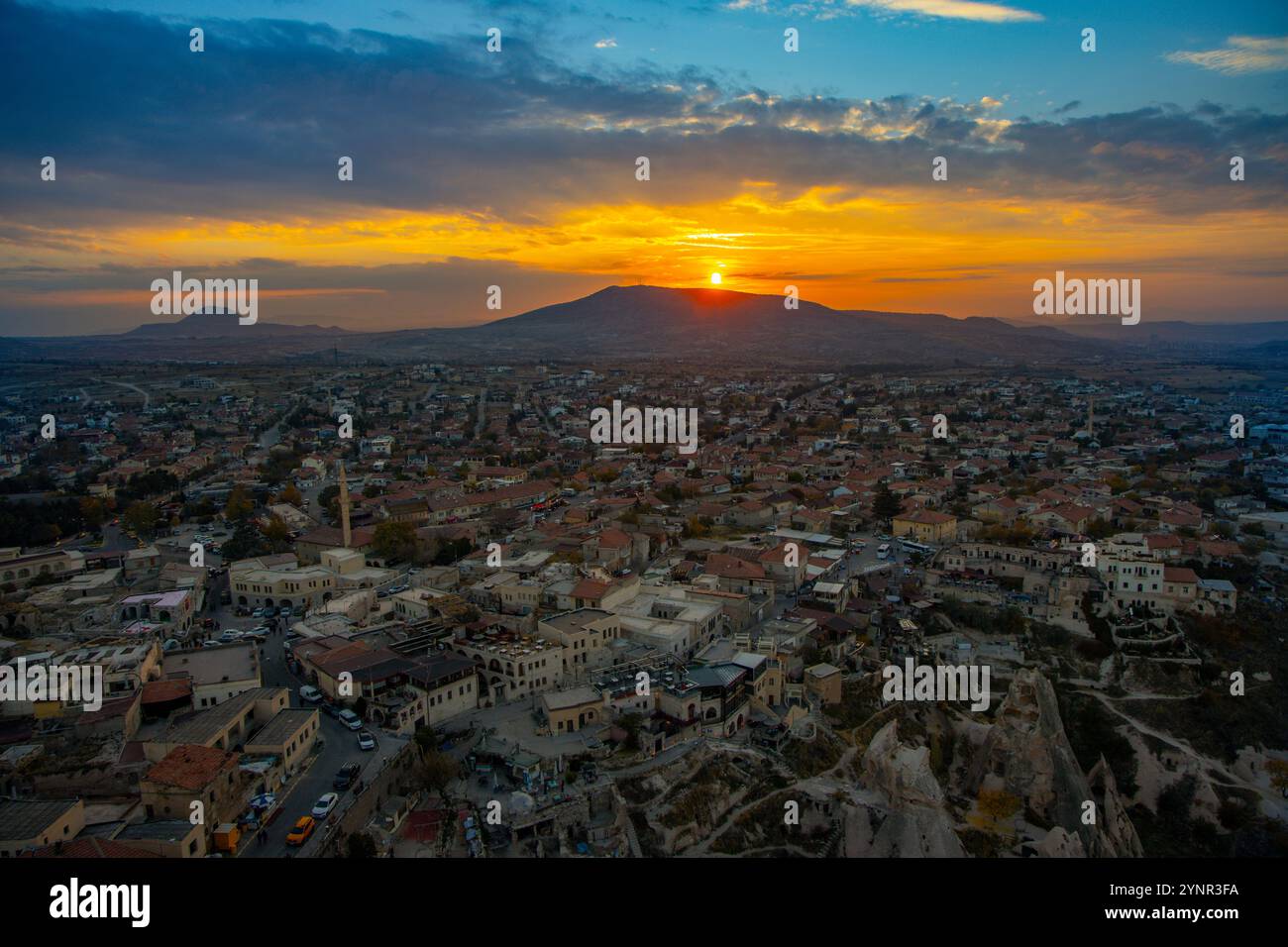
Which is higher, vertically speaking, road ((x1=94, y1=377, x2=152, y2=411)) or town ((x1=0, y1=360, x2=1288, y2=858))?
road ((x1=94, y1=377, x2=152, y2=411))

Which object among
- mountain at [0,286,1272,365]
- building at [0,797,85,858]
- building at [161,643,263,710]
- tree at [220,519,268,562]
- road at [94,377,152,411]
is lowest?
building at [0,797,85,858]

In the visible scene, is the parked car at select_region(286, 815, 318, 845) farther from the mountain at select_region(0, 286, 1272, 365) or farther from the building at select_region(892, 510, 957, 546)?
the mountain at select_region(0, 286, 1272, 365)

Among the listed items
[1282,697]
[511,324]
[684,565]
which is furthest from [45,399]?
[511,324]

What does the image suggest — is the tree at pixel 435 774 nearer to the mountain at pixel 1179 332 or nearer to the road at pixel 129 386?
the road at pixel 129 386

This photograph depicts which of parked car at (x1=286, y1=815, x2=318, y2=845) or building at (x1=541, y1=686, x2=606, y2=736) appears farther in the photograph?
building at (x1=541, y1=686, x2=606, y2=736)

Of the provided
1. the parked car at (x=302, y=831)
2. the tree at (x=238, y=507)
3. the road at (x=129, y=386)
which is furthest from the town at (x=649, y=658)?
the road at (x=129, y=386)

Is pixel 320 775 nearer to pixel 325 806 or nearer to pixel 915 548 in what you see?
pixel 325 806

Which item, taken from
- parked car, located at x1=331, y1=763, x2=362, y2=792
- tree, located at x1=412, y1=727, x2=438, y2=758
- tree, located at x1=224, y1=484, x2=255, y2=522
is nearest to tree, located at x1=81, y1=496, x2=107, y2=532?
tree, located at x1=224, y1=484, x2=255, y2=522
